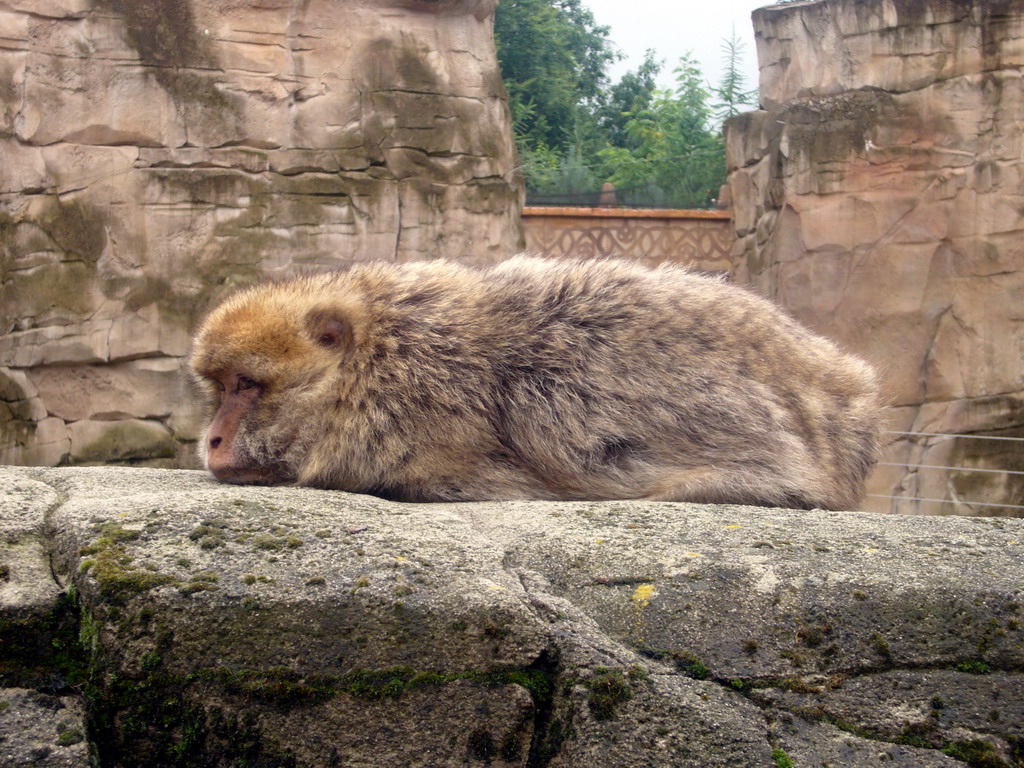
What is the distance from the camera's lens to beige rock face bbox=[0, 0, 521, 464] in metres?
7.46

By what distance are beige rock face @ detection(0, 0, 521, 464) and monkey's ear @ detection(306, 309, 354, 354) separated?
4103mm

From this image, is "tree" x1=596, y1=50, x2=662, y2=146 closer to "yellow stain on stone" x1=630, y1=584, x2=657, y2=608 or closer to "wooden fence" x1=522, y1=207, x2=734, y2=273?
"wooden fence" x1=522, y1=207, x2=734, y2=273

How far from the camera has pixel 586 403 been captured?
3031 mm

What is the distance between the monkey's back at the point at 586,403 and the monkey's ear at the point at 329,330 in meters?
0.05

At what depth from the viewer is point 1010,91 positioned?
926 centimetres

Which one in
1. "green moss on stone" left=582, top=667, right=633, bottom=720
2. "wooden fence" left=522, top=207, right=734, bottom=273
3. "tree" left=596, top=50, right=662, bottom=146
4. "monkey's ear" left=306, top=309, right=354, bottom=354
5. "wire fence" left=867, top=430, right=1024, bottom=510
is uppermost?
"tree" left=596, top=50, right=662, bottom=146

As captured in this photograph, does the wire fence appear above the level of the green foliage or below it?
below

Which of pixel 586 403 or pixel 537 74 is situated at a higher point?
pixel 537 74

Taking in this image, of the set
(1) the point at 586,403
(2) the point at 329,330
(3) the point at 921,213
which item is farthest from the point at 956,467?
(2) the point at 329,330

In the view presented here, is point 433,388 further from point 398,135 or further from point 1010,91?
point 1010,91

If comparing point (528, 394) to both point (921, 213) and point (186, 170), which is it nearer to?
point (186, 170)

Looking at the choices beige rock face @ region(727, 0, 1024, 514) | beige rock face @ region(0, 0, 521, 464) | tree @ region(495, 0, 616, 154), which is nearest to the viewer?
beige rock face @ region(0, 0, 521, 464)

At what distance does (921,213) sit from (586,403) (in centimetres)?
757

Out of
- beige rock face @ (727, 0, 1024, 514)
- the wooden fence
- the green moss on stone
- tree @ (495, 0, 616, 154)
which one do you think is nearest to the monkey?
the green moss on stone
